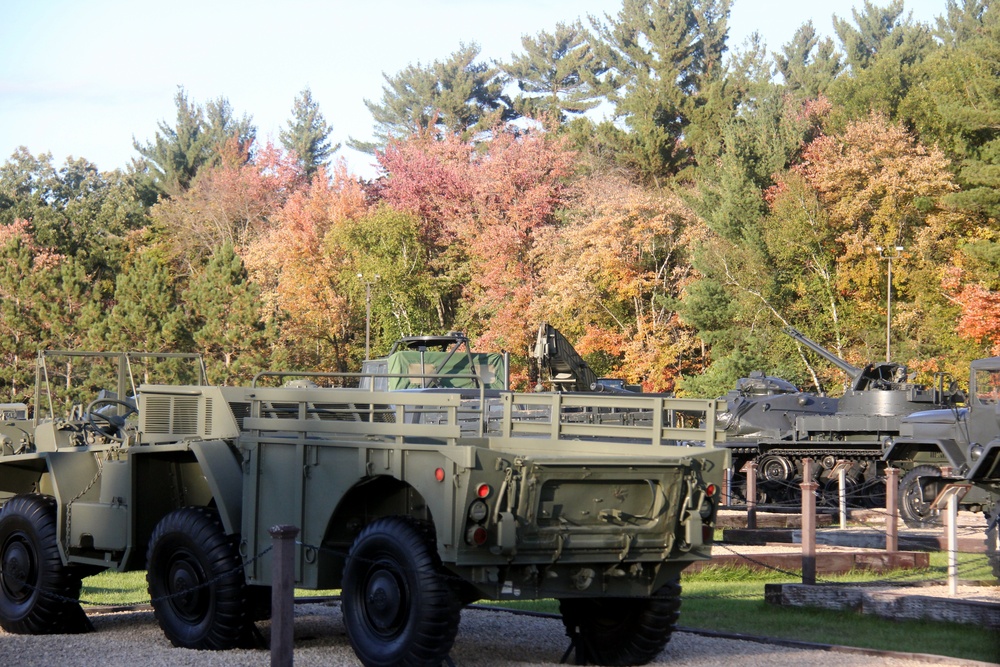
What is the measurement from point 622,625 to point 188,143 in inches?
2804

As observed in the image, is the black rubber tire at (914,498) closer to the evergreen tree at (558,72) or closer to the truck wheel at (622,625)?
the truck wheel at (622,625)

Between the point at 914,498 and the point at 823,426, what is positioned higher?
the point at 823,426

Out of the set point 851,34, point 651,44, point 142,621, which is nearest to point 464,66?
point 651,44

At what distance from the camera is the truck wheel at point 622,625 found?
359 inches

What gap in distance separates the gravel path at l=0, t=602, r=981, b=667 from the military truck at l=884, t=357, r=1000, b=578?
7.92m

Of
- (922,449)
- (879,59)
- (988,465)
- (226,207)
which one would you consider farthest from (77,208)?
(988,465)

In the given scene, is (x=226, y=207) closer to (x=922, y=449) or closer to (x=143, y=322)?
(x=143, y=322)

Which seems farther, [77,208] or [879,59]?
[77,208]

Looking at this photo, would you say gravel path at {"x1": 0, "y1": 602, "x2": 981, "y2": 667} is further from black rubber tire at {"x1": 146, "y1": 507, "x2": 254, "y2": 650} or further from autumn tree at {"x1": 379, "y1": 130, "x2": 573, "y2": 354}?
autumn tree at {"x1": 379, "y1": 130, "x2": 573, "y2": 354}

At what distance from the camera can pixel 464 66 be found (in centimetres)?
6919

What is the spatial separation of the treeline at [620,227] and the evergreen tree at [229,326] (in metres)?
0.10

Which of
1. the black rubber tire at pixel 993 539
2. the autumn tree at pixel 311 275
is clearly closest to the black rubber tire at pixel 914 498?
the black rubber tire at pixel 993 539

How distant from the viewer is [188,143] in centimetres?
7700

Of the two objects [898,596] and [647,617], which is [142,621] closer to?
[647,617]
